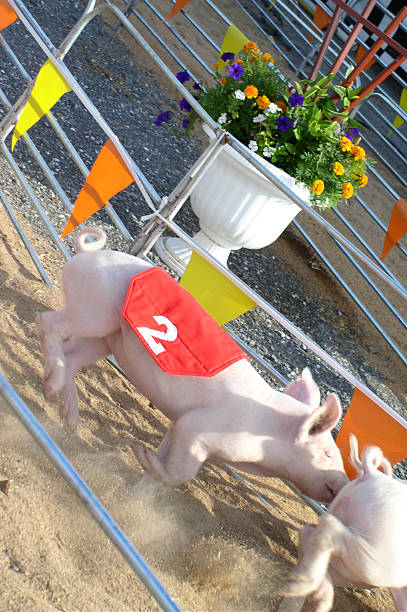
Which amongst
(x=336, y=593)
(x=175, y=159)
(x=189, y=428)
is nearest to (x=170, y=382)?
(x=189, y=428)

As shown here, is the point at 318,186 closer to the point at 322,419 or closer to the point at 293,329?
the point at 293,329

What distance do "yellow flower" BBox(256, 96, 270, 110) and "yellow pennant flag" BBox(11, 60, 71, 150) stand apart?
4.54 ft

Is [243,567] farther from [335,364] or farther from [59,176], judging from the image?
[59,176]

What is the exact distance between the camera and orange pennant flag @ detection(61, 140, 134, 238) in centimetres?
304

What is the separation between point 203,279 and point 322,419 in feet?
3.12

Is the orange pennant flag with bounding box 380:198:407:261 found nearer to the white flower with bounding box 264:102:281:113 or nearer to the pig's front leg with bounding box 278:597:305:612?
the white flower with bounding box 264:102:281:113

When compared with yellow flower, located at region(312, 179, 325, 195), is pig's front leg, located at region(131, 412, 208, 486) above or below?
below

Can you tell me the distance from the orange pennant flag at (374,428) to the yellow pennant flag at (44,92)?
85.3 inches

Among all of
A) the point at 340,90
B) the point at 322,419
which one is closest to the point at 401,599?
the point at 322,419

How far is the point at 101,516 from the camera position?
1.32 meters

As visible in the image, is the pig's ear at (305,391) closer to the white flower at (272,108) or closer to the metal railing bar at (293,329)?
the metal railing bar at (293,329)

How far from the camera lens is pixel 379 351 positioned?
5.76 meters

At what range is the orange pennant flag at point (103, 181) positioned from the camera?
3.04 m

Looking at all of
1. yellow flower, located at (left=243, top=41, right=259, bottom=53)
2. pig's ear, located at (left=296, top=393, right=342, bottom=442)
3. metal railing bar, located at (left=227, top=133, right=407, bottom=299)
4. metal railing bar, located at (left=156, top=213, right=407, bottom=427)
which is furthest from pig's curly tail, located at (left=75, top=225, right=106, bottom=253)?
yellow flower, located at (left=243, top=41, right=259, bottom=53)
